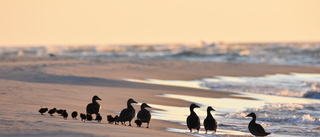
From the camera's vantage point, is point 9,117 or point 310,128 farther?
point 310,128

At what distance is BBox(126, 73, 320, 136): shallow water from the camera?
12102 millimetres

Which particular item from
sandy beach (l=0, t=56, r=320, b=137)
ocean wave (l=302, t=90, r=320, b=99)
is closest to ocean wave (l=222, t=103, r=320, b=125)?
sandy beach (l=0, t=56, r=320, b=137)

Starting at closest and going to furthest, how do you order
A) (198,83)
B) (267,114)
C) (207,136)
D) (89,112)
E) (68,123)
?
(68,123)
(207,136)
(89,112)
(267,114)
(198,83)

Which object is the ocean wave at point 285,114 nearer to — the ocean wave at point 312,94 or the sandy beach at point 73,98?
the sandy beach at point 73,98

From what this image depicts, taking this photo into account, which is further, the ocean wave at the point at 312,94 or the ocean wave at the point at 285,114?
the ocean wave at the point at 312,94

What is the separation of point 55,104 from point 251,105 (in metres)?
5.68

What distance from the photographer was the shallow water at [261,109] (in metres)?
12.1

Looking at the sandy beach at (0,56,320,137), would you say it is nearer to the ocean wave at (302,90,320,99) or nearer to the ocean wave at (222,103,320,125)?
the ocean wave at (222,103,320,125)

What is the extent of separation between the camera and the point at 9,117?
400 inches

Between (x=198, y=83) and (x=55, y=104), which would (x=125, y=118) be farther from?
(x=198, y=83)

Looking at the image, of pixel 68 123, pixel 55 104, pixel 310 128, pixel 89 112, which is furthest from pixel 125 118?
pixel 310 128

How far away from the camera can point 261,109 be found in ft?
49.9

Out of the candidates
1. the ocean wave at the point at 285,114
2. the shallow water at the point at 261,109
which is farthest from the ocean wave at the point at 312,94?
the ocean wave at the point at 285,114

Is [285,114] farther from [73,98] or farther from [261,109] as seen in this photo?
[73,98]
